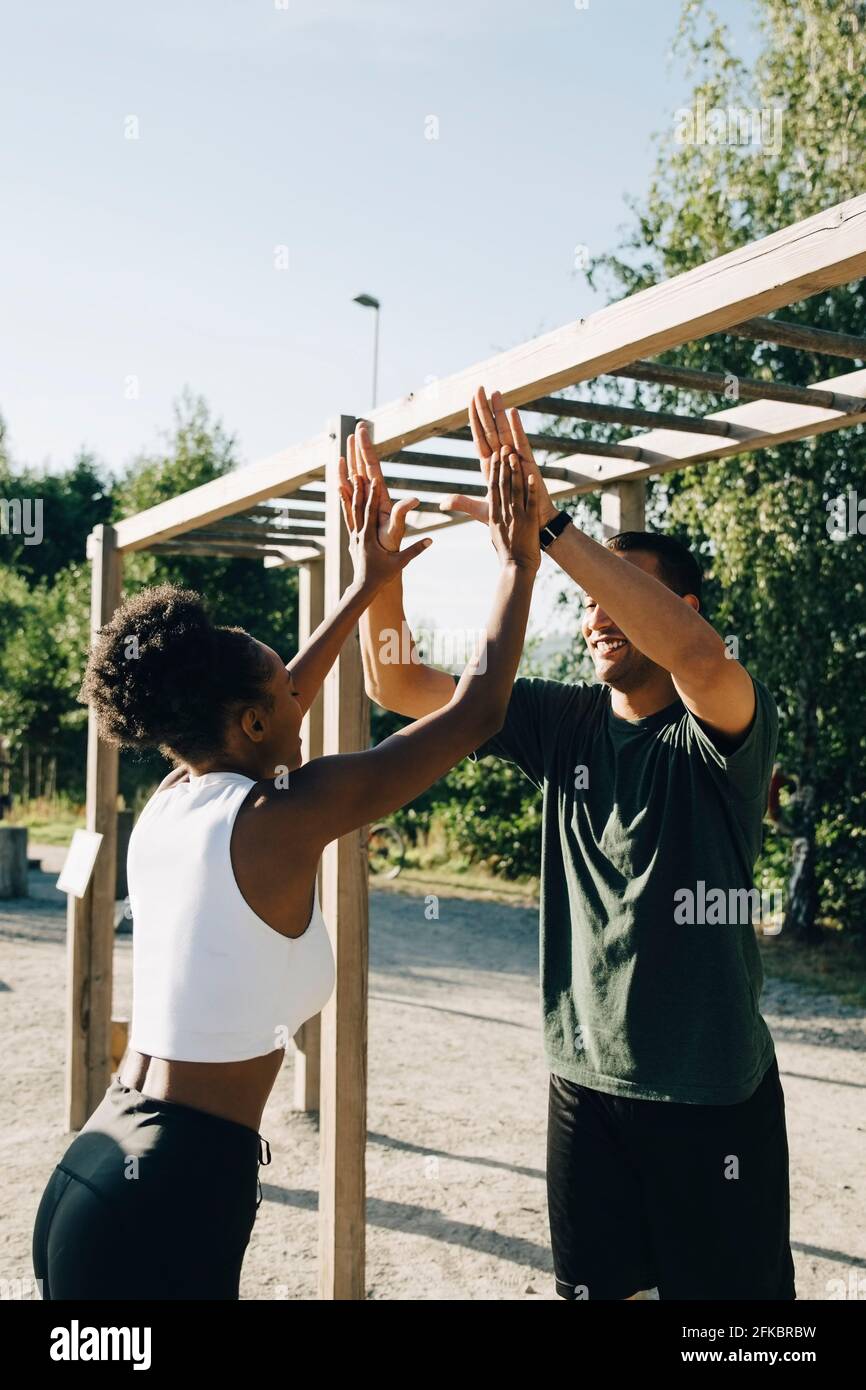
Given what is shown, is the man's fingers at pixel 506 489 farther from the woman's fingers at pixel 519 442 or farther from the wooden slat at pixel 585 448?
the wooden slat at pixel 585 448

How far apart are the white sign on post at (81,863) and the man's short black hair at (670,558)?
3.24 metres

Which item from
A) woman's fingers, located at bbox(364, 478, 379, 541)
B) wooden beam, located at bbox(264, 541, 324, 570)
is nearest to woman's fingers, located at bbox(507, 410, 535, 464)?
woman's fingers, located at bbox(364, 478, 379, 541)

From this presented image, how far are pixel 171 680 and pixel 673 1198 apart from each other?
1451 mm

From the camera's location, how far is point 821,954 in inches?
392

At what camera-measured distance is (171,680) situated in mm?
2096

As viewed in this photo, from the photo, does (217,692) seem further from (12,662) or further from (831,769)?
(12,662)

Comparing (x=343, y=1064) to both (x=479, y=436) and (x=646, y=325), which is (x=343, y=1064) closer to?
(x=479, y=436)

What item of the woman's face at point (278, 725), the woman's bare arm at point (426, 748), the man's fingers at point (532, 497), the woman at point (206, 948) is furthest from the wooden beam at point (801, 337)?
the woman's face at point (278, 725)

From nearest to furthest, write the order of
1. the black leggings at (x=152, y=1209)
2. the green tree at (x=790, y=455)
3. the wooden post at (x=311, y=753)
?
the black leggings at (x=152, y=1209)
the wooden post at (x=311, y=753)
the green tree at (x=790, y=455)

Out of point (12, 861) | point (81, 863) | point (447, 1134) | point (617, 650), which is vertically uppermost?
point (617, 650)

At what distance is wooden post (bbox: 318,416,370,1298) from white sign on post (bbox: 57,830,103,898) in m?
1.83

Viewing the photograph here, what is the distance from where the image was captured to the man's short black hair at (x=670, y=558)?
277 cm

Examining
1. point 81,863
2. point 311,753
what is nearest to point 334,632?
point 81,863

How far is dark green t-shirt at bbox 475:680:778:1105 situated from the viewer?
2.48 meters
